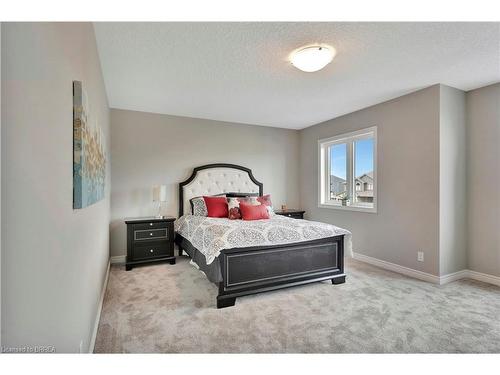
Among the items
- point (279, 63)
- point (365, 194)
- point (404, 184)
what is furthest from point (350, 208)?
point (279, 63)

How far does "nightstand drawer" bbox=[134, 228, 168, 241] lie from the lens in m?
3.74

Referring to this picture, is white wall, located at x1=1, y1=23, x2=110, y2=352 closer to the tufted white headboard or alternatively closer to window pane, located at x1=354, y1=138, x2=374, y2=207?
the tufted white headboard

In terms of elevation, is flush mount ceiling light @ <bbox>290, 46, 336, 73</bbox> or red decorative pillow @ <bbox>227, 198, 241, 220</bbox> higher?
flush mount ceiling light @ <bbox>290, 46, 336, 73</bbox>

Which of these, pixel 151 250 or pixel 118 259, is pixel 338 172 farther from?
pixel 118 259

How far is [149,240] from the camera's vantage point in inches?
150

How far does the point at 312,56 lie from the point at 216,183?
2907 mm

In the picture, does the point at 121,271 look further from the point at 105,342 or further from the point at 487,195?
the point at 487,195

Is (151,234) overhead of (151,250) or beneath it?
overhead

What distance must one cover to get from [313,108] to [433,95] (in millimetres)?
1570

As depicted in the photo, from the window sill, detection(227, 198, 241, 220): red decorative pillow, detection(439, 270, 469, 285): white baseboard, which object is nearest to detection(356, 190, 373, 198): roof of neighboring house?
the window sill

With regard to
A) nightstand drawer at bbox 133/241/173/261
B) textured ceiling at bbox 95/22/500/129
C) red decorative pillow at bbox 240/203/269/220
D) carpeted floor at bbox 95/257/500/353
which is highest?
textured ceiling at bbox 95/22/500/129

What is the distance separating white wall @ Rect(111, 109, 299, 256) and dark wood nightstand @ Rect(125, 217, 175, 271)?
1.68 ft

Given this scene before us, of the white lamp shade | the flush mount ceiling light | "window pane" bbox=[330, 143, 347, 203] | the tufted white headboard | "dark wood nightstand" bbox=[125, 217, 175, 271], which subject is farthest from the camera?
"window pane" bbox=[330, 143, 347, 203]

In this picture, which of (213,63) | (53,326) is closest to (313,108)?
(213,63)
